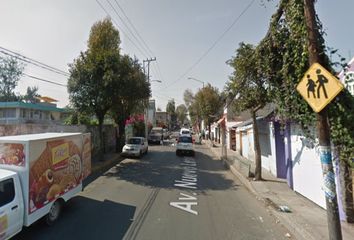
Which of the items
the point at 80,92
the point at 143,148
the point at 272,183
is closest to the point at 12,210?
the point at 272,183

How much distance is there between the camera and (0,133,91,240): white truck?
4.87 m

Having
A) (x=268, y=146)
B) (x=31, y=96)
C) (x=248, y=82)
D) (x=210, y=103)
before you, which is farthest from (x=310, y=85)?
(x=31, y=96)

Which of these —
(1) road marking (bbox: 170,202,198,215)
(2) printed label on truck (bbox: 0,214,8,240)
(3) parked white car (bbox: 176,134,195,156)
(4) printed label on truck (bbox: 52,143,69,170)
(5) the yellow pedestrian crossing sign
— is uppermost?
(5) the yellow pedestrian crossing sign

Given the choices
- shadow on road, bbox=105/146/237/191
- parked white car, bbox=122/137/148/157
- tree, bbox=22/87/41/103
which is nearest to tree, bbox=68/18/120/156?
shadow on road, bbox=105/146/237/191

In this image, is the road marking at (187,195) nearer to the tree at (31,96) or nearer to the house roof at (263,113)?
the house roof at (263,113)

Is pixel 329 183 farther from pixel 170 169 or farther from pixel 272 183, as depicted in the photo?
pixel 170 169

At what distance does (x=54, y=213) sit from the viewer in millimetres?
6344

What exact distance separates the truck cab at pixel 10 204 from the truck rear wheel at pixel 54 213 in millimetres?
1047

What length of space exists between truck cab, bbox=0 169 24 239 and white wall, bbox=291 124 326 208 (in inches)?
316

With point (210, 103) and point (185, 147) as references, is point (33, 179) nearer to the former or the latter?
point (185, 147)

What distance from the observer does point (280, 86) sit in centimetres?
768

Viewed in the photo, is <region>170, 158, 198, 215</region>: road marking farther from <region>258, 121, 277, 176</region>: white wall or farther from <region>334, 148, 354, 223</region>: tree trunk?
<region>258, 121, 277, 176</region>: white wall

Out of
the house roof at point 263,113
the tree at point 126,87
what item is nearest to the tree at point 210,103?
the house roof at point 263,113

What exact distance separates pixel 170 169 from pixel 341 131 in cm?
1036
